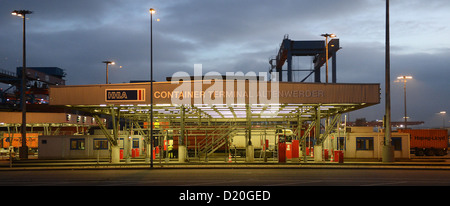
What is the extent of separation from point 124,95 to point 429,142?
1313 inches

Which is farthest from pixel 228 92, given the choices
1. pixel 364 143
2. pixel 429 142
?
pixel 429 142

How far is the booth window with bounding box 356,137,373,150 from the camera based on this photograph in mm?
34031

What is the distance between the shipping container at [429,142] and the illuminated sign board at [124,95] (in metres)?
30.5

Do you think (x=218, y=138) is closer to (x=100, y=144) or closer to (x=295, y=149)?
(x=295, y=149)

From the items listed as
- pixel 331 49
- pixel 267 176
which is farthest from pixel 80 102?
pixel 331 49

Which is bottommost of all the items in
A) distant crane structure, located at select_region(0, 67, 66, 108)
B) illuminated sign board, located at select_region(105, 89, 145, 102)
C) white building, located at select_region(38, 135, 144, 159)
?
white building, located at select_region(38, 135, 144, 159)

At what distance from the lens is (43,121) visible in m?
45.3

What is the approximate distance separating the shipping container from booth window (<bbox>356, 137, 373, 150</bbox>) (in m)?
11.3

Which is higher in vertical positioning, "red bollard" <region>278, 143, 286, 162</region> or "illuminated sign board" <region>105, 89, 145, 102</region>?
"illuminated sign board" <region>105, 89, 145, 102</region>

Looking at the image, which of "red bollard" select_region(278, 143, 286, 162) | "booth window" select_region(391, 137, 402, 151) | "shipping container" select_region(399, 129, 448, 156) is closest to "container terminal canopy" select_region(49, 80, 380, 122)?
"red bollard" select_region(278, 143, 286, 162)

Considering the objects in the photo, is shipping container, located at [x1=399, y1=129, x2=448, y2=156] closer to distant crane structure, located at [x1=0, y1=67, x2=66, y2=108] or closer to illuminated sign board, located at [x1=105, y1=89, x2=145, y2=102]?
illuminated sign board, located at [x1=105, y1=89, x2=145, y2=102]
